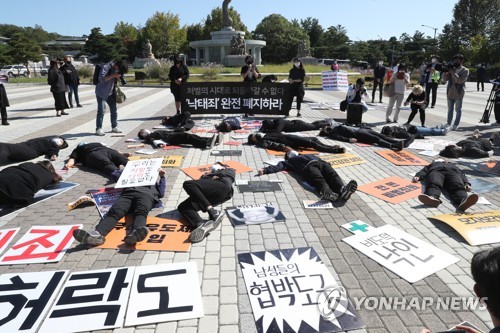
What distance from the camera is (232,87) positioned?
13219 mm

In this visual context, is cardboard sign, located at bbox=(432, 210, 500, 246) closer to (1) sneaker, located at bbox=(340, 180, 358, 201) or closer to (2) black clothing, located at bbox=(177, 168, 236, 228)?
(1) sneaker, located at bbox=(340, 180, 358, 201)

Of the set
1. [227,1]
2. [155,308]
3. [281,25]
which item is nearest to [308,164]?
[155,308]

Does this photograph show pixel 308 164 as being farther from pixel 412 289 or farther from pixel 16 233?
Result: pixel 16 233

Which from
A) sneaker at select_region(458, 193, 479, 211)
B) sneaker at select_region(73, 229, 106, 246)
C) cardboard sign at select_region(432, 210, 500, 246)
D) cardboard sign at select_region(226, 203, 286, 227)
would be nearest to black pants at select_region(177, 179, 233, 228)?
cardboard sign at select_region(226, 203, 286, 227)

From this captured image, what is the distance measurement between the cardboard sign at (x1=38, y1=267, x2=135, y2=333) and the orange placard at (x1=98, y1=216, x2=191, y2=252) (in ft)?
1.66

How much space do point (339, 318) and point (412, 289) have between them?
0.91 meters

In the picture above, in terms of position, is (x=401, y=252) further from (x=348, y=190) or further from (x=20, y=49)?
(x=20, y=49)

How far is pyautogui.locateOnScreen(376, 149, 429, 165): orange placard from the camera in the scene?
7.68 m

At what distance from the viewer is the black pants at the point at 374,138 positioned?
8961 millimetres

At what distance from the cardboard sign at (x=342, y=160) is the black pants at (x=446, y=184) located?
1.93 meters

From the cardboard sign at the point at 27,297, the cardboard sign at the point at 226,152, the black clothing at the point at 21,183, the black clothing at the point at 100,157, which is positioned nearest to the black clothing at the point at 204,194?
the cardboard sign at the point at 27,297

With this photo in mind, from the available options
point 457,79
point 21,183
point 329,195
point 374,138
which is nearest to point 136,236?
point 21,183

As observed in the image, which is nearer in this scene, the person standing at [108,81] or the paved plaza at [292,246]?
the paved plaza at [292,246]

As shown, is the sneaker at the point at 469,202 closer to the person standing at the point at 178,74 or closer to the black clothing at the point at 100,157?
the black clothing at the point at 100,157
